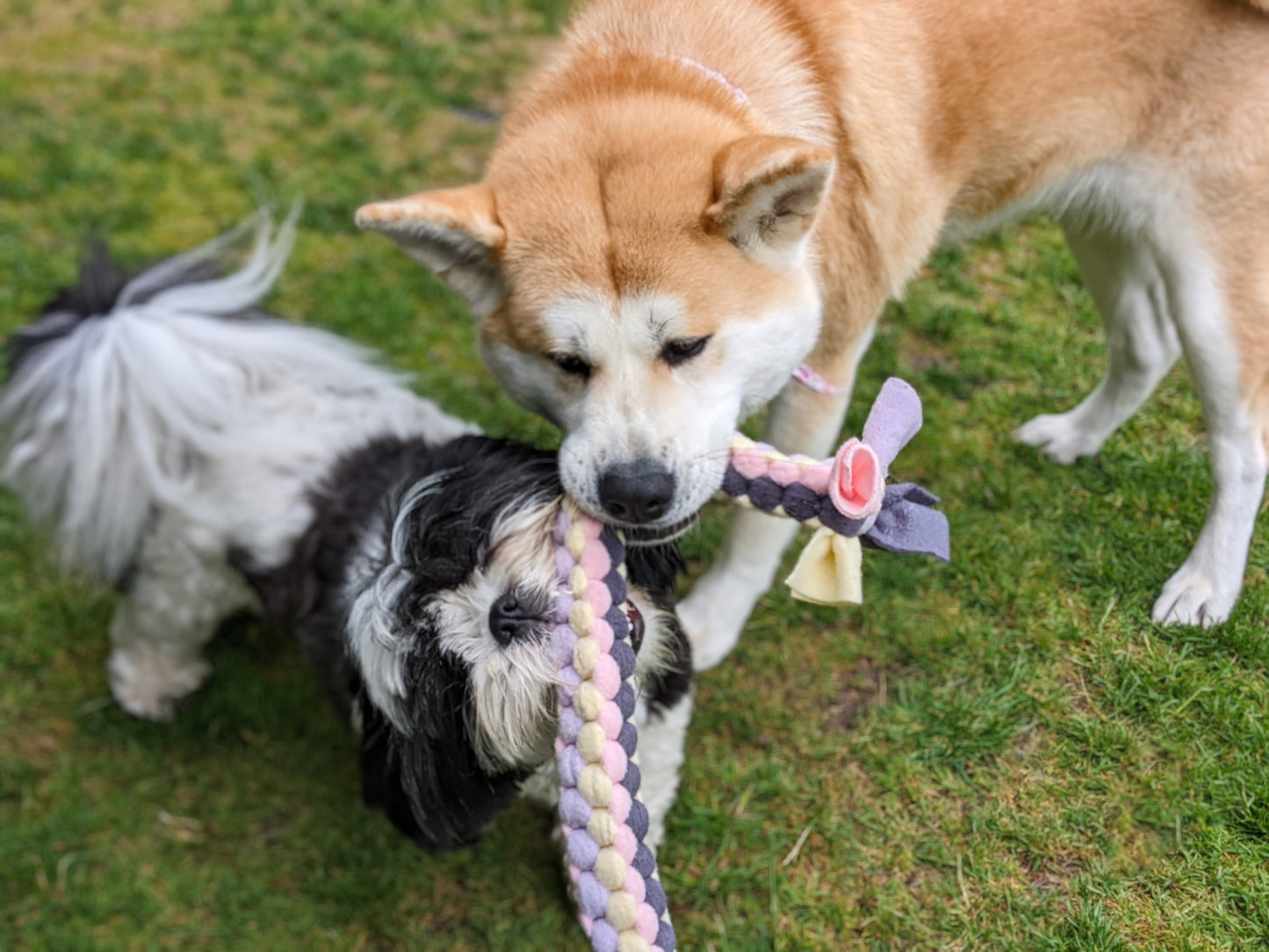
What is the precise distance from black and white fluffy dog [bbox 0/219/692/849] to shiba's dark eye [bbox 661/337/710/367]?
344 millimetres

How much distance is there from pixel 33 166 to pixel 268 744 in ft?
10.6

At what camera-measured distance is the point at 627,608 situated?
74.4 inches

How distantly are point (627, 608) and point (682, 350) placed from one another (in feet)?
1.73

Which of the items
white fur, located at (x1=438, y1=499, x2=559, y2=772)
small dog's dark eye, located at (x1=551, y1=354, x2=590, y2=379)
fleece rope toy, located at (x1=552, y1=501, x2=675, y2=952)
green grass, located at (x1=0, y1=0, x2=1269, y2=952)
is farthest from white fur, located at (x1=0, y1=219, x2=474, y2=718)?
fleece rope toy, located at (x1=552, y1=501, x2=675, y2=952)

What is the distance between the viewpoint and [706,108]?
2135 millimetres

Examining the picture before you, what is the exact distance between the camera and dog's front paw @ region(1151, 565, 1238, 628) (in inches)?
99.7

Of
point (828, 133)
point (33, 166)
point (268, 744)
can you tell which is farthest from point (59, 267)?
point (828, 133)

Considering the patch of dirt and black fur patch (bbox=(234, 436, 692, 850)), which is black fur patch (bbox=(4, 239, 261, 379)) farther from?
the patch of dirt

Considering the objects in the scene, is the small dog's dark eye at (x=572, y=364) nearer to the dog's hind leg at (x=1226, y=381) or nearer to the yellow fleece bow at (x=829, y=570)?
the yellow fleece bow at (x=829, y=570)

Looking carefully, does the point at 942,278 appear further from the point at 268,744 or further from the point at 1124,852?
the point at 268,744

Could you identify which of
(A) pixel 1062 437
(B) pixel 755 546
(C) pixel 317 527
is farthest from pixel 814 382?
(C) pixel 317 527

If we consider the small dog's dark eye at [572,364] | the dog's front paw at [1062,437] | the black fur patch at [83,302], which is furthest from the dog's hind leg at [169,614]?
the dog's front paw at [1062,437]

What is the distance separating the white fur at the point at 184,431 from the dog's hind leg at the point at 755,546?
0.87 m

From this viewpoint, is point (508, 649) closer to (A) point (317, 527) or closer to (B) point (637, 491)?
(B) point (637, 491)
